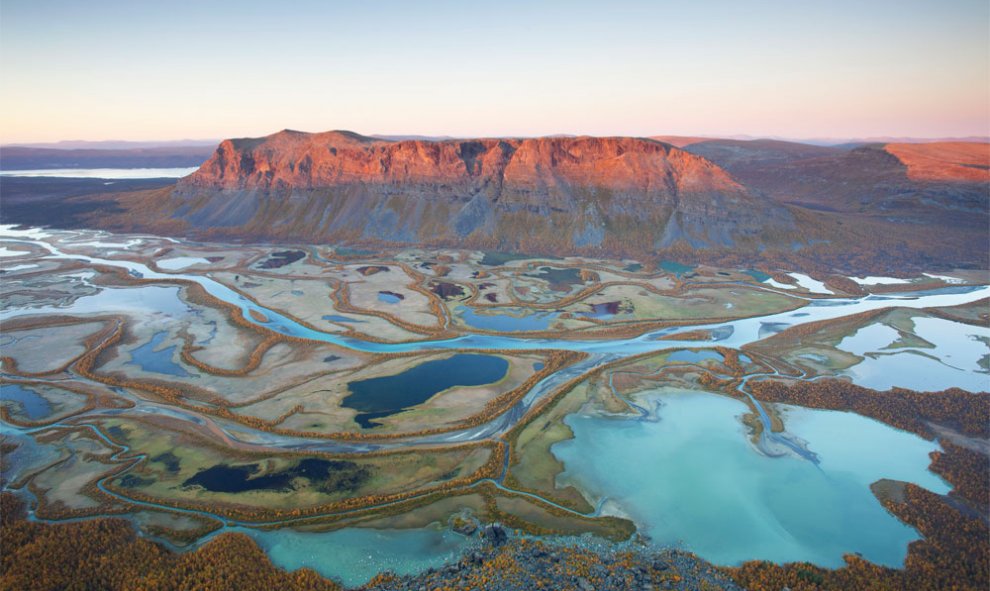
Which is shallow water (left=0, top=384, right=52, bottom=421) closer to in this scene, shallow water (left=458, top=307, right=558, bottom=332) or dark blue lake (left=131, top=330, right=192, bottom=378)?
dark blue lake (left=131, top=330, right=192, bottom=378)

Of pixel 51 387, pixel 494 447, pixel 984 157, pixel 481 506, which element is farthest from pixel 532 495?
pixel 984 157

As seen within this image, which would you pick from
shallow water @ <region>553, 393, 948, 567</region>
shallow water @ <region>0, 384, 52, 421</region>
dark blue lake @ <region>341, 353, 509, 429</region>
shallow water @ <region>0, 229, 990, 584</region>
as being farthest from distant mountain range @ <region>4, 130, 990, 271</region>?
shallow water @ <region>0, 384, 52, 421</region>

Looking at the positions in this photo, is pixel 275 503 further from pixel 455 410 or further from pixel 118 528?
pixel 455 410

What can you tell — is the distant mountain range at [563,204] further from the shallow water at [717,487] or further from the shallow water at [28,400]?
the shallow water at [28,400]

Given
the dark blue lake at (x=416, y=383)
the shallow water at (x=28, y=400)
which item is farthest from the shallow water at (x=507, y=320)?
the shallow water at (x=28, y=400)

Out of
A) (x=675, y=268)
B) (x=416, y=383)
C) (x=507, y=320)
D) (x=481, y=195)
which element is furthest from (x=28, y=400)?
(x=481, y=195)

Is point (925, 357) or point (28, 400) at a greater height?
point (28, 400)

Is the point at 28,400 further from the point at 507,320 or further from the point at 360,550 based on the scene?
the point at 507,320
